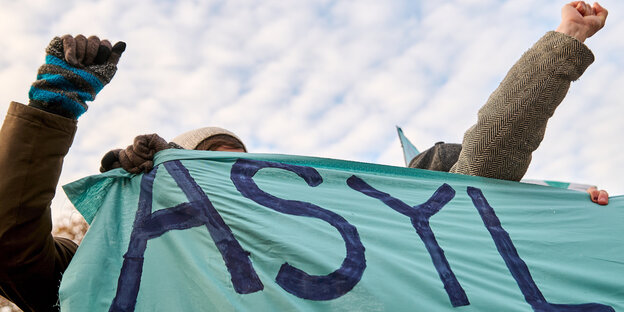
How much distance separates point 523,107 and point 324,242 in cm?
111

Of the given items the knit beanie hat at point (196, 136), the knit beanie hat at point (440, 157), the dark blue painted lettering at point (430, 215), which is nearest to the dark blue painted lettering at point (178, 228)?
the dark blue painted lettering at point (430, 215)

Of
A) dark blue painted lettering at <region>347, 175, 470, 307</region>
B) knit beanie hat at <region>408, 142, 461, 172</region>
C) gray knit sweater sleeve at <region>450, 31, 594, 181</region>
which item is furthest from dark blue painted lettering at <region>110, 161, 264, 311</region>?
knit beanie hat at <region>408, 142, 461, 172</region>

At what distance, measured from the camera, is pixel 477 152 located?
2260mm

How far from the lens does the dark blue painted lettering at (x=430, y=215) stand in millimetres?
1634

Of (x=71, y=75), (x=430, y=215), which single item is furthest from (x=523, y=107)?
(x=71, y=75)

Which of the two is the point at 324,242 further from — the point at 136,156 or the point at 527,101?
the point at 527,101

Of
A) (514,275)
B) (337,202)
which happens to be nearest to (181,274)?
(337,202)

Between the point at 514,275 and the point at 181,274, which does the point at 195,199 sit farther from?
the point at 514,275

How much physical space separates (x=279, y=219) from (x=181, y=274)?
0.36 metres

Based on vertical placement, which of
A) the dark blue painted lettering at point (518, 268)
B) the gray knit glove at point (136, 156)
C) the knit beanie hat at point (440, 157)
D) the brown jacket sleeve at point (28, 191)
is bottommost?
the brown jacket sleeve at point (28, 191)

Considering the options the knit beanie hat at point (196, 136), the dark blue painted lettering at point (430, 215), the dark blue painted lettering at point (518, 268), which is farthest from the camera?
the knit beanie hat at point (196, 136)

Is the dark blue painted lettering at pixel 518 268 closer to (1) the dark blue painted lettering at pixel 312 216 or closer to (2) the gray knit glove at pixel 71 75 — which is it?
(1) the dark blue painted lettering at pixel 312 216

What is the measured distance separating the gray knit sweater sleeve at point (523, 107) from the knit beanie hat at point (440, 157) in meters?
0.41

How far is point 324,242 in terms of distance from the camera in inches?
65.0
